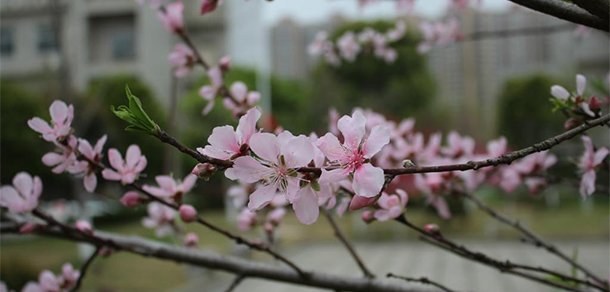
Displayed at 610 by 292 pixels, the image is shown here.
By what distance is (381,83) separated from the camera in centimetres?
2358

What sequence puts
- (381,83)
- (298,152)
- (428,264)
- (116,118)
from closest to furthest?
(298,152)
(428,264)
(116,118)
(381,83)

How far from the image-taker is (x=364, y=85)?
77.8 feet

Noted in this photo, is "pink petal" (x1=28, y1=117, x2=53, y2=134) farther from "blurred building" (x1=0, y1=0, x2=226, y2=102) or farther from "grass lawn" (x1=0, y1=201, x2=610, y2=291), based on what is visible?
"blurred building" (x1=0, y1=0, x2=226, y2=102)

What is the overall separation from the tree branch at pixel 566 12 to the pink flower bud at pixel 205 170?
1.06 feet

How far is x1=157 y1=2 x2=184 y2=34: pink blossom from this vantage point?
3.29ft

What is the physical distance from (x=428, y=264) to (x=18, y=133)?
6666 mm

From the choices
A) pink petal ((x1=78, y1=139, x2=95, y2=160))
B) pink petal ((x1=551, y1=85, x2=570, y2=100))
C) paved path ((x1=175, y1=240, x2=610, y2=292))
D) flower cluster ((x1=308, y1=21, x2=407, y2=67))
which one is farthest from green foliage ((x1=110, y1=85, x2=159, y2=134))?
paved path ((x1=175, y1=240, x2=610, y2=292))

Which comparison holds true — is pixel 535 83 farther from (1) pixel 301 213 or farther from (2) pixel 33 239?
(1) pixel 301 213

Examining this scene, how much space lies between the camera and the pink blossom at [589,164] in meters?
0.68

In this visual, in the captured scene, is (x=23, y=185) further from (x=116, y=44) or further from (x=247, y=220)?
(x=116, y=44)

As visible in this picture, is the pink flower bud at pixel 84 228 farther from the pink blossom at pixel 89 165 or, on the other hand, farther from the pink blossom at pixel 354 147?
the pink blossom at pixel 354 147

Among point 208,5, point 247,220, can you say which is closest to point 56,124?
point 208,5

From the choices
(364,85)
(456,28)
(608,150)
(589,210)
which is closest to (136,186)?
(608,150)

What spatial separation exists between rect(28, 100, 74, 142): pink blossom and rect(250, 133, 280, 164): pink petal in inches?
12.4
